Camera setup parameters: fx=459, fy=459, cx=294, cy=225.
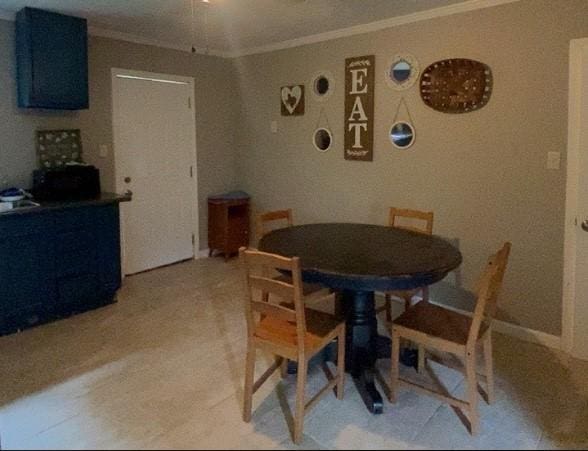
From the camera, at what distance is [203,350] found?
2.89 m

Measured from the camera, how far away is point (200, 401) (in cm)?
231

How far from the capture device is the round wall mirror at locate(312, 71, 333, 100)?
4.07m

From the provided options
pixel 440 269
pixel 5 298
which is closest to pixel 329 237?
pixel 440 269

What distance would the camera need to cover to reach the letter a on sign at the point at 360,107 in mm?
3767

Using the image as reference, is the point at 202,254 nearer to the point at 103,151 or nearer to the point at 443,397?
the point at 103,151

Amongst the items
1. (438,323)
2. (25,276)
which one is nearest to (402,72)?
(438,323)

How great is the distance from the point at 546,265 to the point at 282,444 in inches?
80.9

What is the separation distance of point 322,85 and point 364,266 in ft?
7.92

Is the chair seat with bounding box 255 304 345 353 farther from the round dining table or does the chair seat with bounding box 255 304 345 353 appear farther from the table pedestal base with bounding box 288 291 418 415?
the table pedestal base with bounding box 288 291 418 415

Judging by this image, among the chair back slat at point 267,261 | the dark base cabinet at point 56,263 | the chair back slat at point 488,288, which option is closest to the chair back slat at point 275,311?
the chair back slat at point 267,261

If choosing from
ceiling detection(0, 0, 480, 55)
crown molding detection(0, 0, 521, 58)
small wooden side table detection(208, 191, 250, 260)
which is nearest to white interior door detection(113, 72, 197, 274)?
small wooden side table detection(208, 191, 250, 260)

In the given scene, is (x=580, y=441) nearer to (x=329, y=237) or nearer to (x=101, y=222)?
(x=329, y=237)

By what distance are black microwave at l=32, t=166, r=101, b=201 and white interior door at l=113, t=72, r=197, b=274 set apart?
530mm

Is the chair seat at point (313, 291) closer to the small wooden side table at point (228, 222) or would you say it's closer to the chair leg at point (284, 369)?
the chair leg at point (284, 369)
